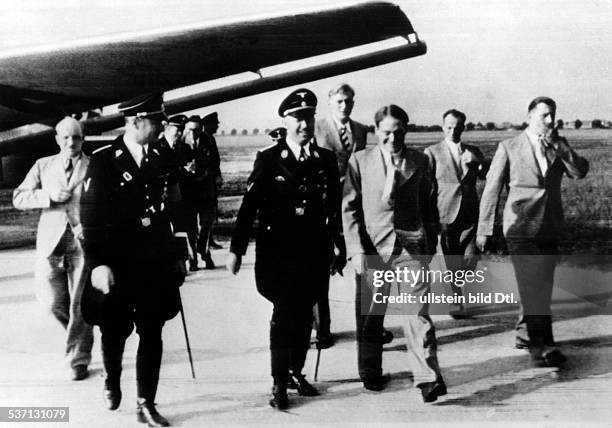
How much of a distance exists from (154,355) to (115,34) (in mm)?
1670

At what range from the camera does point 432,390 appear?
2.85 m

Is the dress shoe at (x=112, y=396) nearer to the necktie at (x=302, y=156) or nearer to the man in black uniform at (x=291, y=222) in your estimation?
the man in black uniform at (x=291, y=222)

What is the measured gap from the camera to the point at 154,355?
2666 mm

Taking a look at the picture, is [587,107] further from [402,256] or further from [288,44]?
[288,44]

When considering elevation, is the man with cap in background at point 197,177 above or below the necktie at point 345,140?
below

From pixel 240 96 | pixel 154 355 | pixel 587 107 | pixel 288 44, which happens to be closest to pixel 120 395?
pixel 154 355

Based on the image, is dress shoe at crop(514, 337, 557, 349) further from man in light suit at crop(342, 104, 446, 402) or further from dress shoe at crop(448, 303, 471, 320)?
man in light suit at crop(342, 104, 446, 402)

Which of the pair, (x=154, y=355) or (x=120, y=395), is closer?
(x=154, y=355)

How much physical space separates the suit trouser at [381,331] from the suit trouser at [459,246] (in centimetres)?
53

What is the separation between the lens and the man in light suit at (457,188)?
3.35 meters

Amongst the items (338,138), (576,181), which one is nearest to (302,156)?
(338,138)

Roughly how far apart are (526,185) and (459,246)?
1.55ft

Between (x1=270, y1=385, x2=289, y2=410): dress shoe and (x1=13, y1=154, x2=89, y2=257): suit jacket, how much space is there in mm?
1230

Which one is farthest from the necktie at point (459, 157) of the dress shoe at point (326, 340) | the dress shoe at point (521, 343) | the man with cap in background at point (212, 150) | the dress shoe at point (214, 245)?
the dress shoe at point (214, 245)
